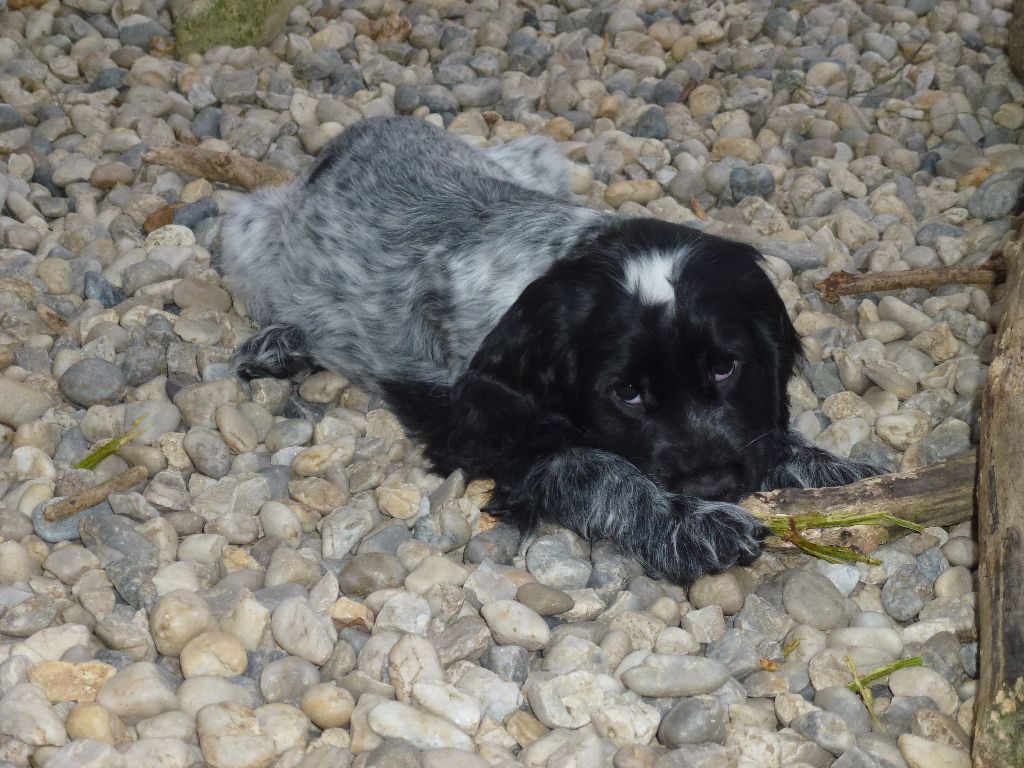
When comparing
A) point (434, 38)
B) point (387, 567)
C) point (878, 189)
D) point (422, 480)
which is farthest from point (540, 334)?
point (434, 38)

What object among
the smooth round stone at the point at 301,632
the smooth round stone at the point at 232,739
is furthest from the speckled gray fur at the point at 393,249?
Answer: the smooth round stone at the point at 232,739

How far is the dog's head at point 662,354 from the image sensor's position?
4082 mm

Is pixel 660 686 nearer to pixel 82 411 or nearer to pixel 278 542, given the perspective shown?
pixel 278 542

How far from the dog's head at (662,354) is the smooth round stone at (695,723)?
3.32 feet

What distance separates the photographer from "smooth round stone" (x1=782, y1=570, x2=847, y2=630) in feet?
12.2

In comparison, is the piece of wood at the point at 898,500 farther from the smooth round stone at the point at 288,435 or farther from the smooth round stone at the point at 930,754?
the smooth round stone at the point at 288,435

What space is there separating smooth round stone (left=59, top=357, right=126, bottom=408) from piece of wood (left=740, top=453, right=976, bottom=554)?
101 inches

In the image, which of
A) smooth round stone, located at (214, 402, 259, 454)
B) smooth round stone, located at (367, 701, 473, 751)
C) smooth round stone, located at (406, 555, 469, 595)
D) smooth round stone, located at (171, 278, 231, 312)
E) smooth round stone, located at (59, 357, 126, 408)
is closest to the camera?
smooth round stone, located at (367, 701, 473, 751)

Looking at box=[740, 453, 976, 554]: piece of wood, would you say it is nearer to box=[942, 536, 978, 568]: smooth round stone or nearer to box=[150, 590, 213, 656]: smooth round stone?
box=[942, 536, 978, 568]: smooth round stone

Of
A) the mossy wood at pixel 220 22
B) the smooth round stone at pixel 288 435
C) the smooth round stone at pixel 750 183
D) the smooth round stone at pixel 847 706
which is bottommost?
the smooth round stone at pixel 847 706

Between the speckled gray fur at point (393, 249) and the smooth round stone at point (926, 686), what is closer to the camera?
the smooth round stone at point (926, 686)

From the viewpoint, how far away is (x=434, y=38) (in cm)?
784

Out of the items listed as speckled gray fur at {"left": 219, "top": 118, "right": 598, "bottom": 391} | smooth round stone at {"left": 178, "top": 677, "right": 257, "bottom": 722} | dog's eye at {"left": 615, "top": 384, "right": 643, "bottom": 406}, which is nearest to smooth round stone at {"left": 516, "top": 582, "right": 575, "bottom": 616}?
dog's eye at {"left": 615, "top": 384, "right": 643, "bottom": 406}

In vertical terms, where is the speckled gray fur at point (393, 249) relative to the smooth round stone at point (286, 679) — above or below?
above
